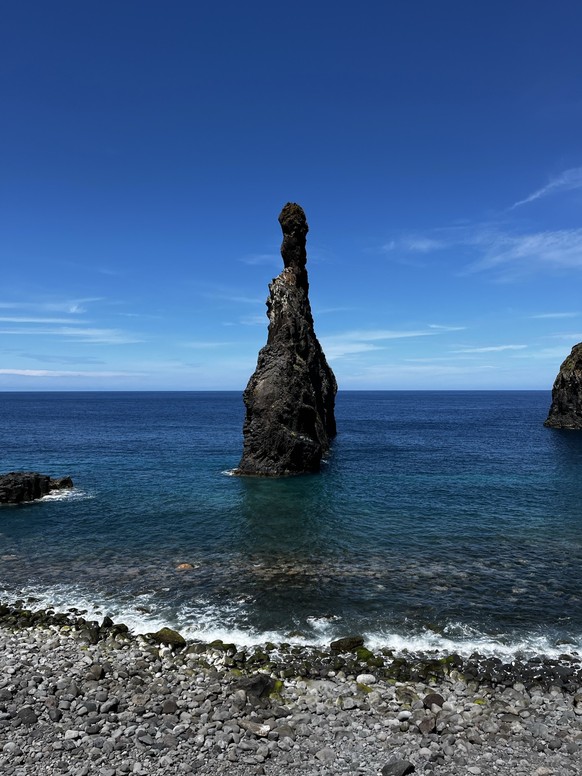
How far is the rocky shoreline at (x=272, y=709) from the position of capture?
1452cm

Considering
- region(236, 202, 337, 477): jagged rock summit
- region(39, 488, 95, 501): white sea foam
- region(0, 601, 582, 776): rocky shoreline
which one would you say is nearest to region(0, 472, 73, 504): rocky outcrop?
region(39, 488, 95, 501): white sea foam

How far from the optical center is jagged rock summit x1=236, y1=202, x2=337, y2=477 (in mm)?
60750

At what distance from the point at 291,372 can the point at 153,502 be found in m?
24.7

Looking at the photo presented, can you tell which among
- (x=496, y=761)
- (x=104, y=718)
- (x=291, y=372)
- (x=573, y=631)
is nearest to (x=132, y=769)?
(x=104, y=718)

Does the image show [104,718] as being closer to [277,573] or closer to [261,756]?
[261,756]

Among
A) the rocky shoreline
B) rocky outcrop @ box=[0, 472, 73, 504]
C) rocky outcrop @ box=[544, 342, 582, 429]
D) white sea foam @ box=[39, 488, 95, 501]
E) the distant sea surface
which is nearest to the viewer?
the rocky shoreline

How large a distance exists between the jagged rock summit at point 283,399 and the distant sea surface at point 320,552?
376cm

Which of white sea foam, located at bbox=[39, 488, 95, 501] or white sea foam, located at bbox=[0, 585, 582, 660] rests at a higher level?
white sea foam, located at bbox=[39, 488, 95, 501]

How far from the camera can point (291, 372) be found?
6384cm

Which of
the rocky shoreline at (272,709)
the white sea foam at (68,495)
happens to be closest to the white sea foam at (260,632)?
the rocky shoreline at (272,709)

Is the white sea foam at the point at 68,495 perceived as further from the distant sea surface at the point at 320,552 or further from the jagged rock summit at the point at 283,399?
the jagged rock summit at the point at 283,399

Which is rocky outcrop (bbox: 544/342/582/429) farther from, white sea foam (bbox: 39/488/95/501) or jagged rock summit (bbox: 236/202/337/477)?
white sea foam (bbox: 39/488/95/501)

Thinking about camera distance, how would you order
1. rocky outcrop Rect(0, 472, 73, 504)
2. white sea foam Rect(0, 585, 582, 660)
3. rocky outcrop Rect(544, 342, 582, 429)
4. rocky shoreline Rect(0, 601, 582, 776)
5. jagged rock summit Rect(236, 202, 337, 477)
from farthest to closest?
rocky outcrop Rect(544, 342, 582, 429) < jagged rock summit Rect(236, 202, 337, 477) < rocky outcrop Rect(0, 472, 73, 504) < white sea foam Rect(0, 585, 582, 660) < rocky shoreline Rect(0, 601, 582, 776)

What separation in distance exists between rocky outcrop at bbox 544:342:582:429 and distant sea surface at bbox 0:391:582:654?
53553mm
